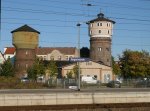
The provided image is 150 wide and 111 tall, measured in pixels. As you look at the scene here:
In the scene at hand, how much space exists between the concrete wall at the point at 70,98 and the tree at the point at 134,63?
6218 centimetres

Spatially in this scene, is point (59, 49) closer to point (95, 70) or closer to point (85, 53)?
point (85, 53)

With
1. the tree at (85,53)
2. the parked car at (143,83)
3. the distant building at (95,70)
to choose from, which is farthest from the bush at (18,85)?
the tree at (85,53)

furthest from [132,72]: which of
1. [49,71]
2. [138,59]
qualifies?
[49,71]

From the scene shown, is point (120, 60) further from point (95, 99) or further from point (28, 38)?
point (95, 99)

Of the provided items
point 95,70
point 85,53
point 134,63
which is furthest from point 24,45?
point 85,53

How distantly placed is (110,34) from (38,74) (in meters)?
27.9

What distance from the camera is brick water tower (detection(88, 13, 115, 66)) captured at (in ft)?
342

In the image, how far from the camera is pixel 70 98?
30.8 metres

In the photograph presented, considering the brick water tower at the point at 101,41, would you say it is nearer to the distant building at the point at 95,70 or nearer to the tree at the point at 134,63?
the tree at the point at 134,63

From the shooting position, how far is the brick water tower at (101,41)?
10419cm

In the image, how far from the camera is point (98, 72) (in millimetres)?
93125

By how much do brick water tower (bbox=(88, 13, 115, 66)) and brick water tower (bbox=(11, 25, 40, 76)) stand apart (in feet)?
49.5

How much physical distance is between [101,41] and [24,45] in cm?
1973

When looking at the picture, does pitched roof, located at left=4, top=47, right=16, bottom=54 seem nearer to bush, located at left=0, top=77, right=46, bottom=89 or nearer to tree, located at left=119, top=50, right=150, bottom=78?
tree, located at left=119, top=50, right=150, bottom=78
